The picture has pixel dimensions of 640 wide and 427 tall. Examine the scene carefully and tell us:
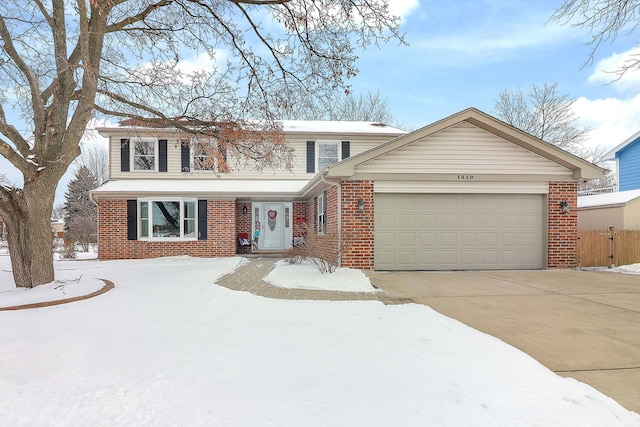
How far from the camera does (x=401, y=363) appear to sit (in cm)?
322

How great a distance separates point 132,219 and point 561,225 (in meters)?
14.2

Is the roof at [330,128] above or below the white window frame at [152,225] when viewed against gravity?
above

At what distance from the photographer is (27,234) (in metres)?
6.46

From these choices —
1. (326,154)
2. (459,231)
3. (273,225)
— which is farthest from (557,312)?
(273,225)

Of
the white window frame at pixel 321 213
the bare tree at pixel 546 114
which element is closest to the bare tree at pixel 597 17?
the white window frame at pixel 321 213

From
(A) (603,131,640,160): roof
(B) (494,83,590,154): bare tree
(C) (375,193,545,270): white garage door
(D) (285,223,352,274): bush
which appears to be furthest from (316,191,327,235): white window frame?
(B) (494,83,590,154): bare tree

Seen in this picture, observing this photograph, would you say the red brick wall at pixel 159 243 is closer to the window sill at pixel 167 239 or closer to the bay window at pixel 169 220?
the window sill at pixel 167 239

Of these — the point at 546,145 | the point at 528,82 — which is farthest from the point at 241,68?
the point at 528,82

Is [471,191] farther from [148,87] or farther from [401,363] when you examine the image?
[148,87]

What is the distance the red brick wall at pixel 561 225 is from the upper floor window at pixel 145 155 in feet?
45.7

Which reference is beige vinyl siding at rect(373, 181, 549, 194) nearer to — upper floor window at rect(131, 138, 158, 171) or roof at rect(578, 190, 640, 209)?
roof at rect(578, 190, 640, 209)

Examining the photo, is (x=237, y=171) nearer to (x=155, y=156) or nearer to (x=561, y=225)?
(x=155, y=156)

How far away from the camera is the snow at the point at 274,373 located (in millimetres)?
2391

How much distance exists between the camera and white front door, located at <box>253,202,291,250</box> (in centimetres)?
1489
